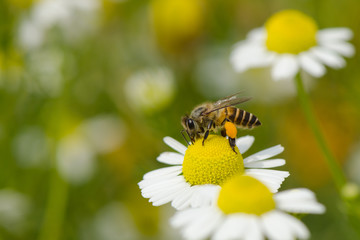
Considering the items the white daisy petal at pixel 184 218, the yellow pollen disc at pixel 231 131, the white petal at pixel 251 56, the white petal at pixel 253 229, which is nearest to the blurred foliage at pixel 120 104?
the white petal at pixel 251 56

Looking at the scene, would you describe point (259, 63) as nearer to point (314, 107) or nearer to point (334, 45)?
point (334, 45)

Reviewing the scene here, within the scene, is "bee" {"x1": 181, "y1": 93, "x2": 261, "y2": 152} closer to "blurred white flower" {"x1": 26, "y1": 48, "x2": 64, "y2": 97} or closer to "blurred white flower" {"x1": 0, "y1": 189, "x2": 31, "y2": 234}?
"blurred white flower" {"x1": 0, "y1": 189, "x2": 31, "y2": 234}

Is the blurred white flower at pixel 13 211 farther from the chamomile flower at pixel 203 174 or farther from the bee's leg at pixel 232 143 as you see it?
the bee's leg at pixel 232 143

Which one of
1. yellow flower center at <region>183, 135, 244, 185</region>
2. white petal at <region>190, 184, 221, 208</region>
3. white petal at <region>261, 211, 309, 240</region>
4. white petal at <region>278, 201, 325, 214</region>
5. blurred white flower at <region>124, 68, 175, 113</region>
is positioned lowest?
white petal at <region>261, 211, 309, 240</region>

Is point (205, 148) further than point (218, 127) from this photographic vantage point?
No

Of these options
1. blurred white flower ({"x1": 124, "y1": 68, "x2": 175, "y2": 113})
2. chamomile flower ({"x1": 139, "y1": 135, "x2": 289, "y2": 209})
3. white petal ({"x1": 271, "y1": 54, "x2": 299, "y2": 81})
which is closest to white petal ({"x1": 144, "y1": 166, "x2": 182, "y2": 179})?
chamomile flower ({"x1": 139, "y1": 135, "x2": 289, "y2": 209})

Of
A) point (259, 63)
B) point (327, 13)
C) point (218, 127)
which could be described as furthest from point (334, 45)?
point (327, 13)
